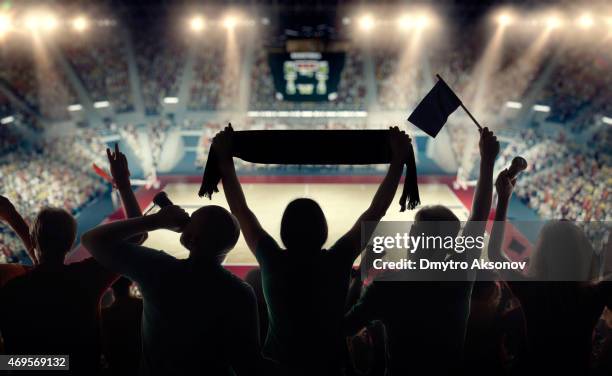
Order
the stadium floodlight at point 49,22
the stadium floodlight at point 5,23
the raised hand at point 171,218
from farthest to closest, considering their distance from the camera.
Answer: the stadium floodlight at point 49,22 → the stadium floodlight at point 5,23 → the raised hand at point 171,218

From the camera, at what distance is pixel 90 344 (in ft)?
6.88

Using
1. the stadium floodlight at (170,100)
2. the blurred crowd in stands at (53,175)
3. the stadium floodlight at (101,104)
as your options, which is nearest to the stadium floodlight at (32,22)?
the stadium floodlight at (101,104)

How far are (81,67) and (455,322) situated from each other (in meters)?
26.2

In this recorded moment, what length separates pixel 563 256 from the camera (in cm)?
216

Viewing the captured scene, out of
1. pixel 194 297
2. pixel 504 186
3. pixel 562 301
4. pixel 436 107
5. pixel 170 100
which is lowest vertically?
pixel 562 301

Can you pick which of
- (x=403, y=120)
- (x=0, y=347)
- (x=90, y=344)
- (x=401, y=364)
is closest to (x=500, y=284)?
(x=401, y=364)

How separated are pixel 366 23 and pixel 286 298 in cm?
2440

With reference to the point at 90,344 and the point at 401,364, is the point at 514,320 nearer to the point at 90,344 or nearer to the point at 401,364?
the point at 401,364

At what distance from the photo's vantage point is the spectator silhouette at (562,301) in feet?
6.88

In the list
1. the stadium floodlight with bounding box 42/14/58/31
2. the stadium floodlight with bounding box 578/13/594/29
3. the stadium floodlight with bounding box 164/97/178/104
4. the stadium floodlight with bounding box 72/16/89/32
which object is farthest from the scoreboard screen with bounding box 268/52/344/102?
the stadium floodlight with bounding box 578/13/594/29

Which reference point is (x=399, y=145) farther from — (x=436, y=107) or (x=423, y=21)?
(x=423, y=21)

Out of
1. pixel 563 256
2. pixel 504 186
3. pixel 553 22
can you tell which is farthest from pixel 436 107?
pixel 553 22

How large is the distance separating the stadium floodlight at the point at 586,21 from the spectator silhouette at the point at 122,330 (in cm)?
2576

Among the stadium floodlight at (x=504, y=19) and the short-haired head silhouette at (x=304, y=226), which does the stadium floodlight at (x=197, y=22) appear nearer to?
the stadium floodlight at (x=504, y=19)
